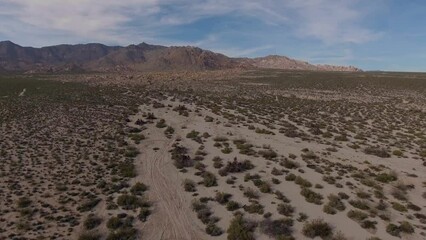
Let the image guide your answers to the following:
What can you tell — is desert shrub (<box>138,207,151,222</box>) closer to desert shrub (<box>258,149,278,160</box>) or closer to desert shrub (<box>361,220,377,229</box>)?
desert shrub (<box>361,220,377,229</box>)

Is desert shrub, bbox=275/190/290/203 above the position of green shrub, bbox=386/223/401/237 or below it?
above

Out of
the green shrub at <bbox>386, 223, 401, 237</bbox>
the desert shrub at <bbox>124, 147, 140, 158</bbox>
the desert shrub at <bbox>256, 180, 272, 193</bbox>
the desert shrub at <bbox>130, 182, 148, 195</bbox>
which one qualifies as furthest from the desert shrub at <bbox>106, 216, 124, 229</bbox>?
the green shrub at <bbox>386, 223, 401, 237</bbox>

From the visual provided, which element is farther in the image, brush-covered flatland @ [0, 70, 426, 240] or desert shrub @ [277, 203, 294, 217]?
desert shrub @ [277, 203, 294, 217]

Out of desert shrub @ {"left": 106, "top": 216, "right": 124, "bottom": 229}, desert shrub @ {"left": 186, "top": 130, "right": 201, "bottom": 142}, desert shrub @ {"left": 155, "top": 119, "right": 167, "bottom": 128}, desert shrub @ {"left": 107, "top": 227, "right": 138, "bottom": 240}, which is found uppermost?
desert shrub @ {"left": 155, "top": 119, "right": 167, "bottom": 128}

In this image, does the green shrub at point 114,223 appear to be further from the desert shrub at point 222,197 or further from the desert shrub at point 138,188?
the desert shrub at point 222,197

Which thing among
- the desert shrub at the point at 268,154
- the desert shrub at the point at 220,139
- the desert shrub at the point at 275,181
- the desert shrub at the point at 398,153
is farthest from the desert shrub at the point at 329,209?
the desert shrub at the point at 220,139

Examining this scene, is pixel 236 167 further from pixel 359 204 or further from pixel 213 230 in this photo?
pixel 359 204

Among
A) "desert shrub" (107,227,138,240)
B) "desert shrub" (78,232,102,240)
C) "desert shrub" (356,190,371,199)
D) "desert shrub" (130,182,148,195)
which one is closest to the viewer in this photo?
"desert shrub" (78,232,102,240)
